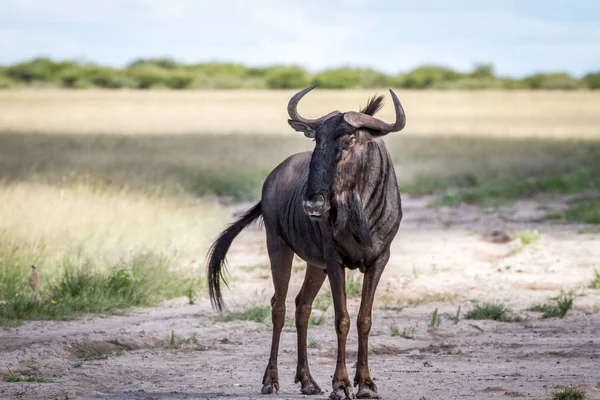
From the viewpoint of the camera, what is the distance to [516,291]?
41.8 feet

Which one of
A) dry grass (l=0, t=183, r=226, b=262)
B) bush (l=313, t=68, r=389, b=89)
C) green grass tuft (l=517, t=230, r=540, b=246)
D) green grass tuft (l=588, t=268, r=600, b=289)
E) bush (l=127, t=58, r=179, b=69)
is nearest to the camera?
green grass tuft (l=588, t=268, r=600, b=289)

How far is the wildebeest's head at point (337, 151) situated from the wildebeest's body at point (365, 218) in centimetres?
12

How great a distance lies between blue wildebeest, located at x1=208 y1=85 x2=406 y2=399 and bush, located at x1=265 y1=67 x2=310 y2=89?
76.7 m

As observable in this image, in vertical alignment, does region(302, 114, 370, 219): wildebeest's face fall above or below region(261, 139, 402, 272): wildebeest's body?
above

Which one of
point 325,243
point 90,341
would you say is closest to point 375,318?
point 90,341

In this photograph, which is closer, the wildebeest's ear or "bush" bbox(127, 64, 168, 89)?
the wildebeest's ear

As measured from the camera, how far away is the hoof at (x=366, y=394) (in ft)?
24.9

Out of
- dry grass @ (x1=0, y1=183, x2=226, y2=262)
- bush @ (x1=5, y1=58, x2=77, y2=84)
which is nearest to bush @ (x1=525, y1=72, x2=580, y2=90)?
bush @ (x1=5, y1=58, x2=77, y2=84)

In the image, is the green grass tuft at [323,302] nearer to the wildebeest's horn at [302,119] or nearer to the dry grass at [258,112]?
the wildebeest's horn at [302,119]

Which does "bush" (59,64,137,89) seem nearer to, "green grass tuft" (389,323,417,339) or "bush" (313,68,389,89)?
"bush" (313,68,389,89)

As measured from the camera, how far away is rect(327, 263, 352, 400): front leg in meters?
7.49

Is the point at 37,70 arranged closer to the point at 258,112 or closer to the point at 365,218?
the point at 258,112

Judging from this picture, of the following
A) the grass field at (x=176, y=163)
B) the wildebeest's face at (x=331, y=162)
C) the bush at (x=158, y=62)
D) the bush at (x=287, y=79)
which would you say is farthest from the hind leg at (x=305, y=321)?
the bush at (x=158, y=62)

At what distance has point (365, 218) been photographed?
7.60m
